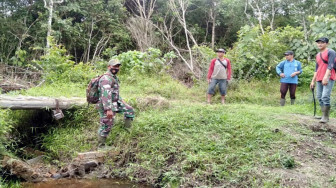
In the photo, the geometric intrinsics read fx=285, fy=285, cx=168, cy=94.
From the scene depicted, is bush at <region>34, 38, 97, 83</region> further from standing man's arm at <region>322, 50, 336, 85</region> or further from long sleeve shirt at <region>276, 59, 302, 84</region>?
standing man's arm at <region>322, 50, 336, 85</region>

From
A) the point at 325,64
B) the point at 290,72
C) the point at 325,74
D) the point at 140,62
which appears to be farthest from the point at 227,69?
the point at 140,62

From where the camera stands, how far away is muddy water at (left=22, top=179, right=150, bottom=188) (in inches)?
177

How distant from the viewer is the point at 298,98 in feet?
30.1

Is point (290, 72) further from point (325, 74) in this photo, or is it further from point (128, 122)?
point (128, 122)

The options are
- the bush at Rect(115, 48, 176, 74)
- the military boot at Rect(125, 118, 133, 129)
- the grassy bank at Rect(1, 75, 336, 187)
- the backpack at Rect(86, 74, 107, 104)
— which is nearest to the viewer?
the grassy bank at Rect(1, 75, 336, 187)

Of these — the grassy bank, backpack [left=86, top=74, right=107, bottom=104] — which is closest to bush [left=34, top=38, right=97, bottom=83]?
the grassy bank

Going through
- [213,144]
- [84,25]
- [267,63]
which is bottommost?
[213,144]

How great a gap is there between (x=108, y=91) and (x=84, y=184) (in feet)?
5.24

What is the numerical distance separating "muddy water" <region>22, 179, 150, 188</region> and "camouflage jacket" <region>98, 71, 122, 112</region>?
1.25 m

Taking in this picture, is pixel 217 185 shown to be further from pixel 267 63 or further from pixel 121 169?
pixel 267 63

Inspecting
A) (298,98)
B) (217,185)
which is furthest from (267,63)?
(217,185)

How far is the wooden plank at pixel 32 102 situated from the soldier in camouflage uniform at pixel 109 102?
4.34 ft

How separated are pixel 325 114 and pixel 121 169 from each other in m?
4.31

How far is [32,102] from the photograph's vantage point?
5.74 meters
